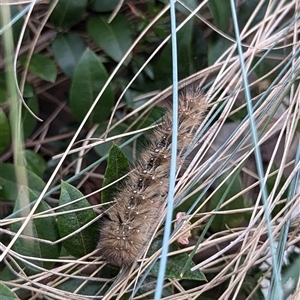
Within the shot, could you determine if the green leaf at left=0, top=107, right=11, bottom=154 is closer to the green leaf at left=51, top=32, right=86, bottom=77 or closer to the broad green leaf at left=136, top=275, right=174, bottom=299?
the green leaf at left=51, top=32, right=86, bottom=77

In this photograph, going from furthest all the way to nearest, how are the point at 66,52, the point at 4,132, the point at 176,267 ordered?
the point at 66,52 < the point at 4,132 < the point at 176,267

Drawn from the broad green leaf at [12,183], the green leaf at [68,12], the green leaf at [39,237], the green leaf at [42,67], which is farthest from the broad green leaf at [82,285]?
the green leaf at [68,12]

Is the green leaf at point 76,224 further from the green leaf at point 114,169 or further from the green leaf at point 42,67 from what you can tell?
the green leaf at point 42,67

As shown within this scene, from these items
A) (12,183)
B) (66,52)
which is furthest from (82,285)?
(66,52)

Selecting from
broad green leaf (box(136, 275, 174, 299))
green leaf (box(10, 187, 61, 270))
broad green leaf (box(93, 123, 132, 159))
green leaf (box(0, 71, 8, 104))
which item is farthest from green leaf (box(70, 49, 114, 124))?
broad green leaf (box(136, 275, 174, 299))

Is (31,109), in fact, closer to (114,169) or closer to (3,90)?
(3,90)

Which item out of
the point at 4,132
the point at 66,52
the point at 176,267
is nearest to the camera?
the point at 176,267
